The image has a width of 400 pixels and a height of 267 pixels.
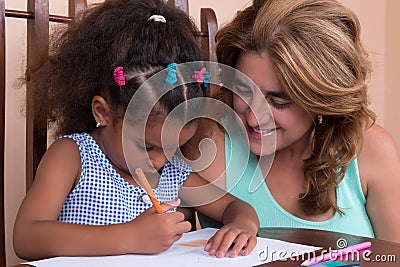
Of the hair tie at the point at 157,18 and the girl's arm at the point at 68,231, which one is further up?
the hair tie at the point at 157,18

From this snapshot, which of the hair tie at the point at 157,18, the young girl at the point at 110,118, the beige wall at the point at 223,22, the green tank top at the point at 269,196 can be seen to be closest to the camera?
the young girl at the point at 110,118

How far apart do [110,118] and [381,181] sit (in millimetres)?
552

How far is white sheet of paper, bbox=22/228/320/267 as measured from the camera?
2.74 ft

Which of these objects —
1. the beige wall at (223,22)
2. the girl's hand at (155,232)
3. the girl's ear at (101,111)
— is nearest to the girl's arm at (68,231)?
the girl's hand at (155,232)

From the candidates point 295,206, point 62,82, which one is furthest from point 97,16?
point 295,206

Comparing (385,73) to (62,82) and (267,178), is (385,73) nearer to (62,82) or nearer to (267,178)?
(267,178)

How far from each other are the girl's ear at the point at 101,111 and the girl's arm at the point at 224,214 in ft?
0.70

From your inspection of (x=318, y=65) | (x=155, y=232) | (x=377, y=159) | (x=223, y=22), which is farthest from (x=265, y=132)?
(x=223, y=22)

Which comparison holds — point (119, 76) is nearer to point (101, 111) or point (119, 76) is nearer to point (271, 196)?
point (101, 111)

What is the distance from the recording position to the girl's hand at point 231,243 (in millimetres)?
898

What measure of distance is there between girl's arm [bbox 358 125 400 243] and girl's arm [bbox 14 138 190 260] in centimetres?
51

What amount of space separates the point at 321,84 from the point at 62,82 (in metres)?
0.46

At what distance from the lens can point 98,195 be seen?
1107 mm

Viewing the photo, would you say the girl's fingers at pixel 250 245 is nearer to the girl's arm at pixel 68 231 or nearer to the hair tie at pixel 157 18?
the girl's arm at pixel 68 231
